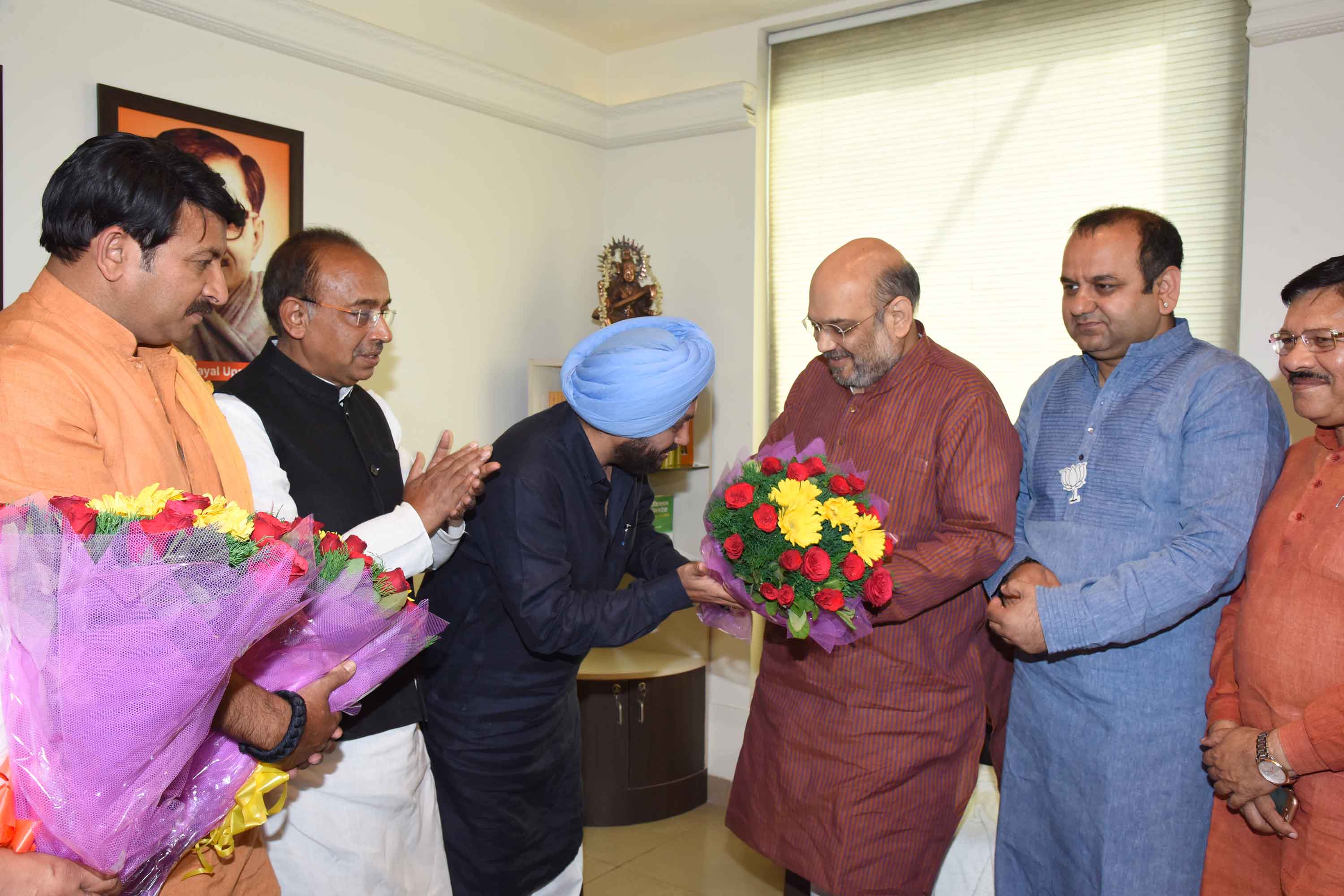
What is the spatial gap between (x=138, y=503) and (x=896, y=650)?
6.15 feet

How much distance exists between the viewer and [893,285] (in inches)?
105

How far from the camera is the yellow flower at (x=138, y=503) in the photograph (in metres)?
1.22

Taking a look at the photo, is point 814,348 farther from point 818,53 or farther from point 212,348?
point 212,348

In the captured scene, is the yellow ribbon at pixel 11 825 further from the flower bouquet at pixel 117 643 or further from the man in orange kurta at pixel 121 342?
the man in orange kurta at pixel 121 342

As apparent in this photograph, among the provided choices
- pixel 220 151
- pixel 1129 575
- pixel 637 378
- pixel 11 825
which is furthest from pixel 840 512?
pixel 220 151

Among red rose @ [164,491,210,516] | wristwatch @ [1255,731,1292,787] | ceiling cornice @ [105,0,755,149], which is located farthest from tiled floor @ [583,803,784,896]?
ceiling cornice @ [105,0,755,149]

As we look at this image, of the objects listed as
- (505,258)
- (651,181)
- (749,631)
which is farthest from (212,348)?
(651,181)

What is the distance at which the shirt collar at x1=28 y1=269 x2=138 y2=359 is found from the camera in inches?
58.7

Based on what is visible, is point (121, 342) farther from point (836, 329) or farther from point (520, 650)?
point (836, 329)

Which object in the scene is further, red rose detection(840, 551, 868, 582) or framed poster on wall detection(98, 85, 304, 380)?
framed poster on wall detection(98, 85, 304, 380)

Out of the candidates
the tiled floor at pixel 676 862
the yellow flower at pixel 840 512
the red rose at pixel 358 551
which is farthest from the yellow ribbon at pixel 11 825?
the tiled floor at pixel 676 862

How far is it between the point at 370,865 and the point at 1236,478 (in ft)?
7.21

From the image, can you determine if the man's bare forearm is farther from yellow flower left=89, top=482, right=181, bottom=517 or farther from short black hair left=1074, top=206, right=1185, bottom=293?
short black hair left=1074, top=206, right=1185, bottom=293

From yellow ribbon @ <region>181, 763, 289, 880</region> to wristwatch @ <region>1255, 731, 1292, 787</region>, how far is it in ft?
6.36
